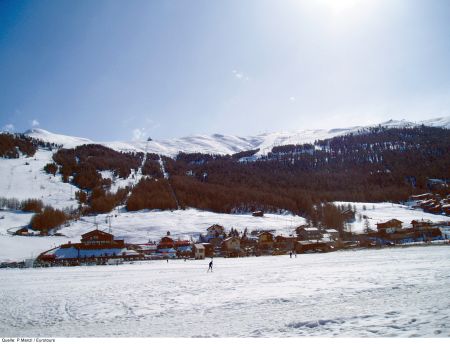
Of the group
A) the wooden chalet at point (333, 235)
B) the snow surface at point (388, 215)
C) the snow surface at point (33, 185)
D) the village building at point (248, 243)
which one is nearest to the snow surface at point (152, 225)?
the snow surface at point (388, 215)

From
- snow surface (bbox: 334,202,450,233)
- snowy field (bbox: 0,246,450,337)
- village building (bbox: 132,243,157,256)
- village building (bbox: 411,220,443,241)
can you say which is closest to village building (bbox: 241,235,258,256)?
village building (bbox: 132,243,157,256)

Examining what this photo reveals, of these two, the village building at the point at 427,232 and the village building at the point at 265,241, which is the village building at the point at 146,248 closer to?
the village building at the point at 265,241

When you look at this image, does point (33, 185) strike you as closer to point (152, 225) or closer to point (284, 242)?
point (152, 225)

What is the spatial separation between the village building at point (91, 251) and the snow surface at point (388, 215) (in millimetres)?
66402

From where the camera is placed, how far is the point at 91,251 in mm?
71500

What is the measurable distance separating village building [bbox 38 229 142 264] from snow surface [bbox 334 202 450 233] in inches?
2614

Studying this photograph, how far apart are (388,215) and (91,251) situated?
102848 mm

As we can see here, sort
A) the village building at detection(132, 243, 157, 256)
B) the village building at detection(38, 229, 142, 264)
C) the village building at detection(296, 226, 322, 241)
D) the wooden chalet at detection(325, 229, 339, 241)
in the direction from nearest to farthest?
1. the village building at detection(38, 229, 142, 264)
2. the village building at detection(132, 243, 157, 256)
3. the village building at detection(296, 226, 322, 241)
4. the wooden chalet at detection(325, 229, 339, 241)

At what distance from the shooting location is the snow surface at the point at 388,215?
106938mm

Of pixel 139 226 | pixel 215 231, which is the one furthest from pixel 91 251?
pixel 215 231

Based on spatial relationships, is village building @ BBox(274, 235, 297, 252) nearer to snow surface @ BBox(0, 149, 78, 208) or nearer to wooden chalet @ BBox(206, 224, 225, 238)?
wooden chalet @ BBox(206, 224, 225, 238)

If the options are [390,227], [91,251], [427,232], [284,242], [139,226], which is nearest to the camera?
[91,251]

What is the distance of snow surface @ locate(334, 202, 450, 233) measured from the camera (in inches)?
4210

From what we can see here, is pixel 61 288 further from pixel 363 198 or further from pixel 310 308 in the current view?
pixel 363 198
